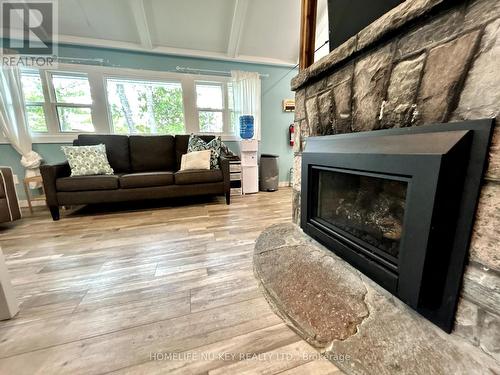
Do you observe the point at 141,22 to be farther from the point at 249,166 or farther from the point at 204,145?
the point at 249,166

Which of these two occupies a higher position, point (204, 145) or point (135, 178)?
point (204, 145)

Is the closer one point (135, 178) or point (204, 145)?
point (135, 178)

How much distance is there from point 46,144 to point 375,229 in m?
3.94

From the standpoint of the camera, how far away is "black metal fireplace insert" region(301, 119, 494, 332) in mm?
565

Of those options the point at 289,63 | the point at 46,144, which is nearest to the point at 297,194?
the point at 289,63

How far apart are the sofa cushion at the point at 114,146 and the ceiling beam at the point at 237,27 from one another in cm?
204

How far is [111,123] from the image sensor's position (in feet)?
9.79

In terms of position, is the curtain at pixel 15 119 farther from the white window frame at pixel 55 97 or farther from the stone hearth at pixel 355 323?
the stone hearth at pixel 355 323

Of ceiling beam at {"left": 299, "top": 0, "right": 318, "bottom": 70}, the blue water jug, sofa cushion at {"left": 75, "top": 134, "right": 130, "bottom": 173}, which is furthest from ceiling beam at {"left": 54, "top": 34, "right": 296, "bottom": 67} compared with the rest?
ceiling beam at {"left": 299, "top": 0, "right": 318, "bottom": 70}

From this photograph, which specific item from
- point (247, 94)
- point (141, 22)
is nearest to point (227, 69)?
point (247, 94)

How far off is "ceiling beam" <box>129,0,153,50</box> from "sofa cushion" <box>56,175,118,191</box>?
1.96 m

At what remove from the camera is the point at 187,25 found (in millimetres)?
2660

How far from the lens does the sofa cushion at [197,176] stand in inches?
93.5

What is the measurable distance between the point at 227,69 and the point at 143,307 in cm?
342
